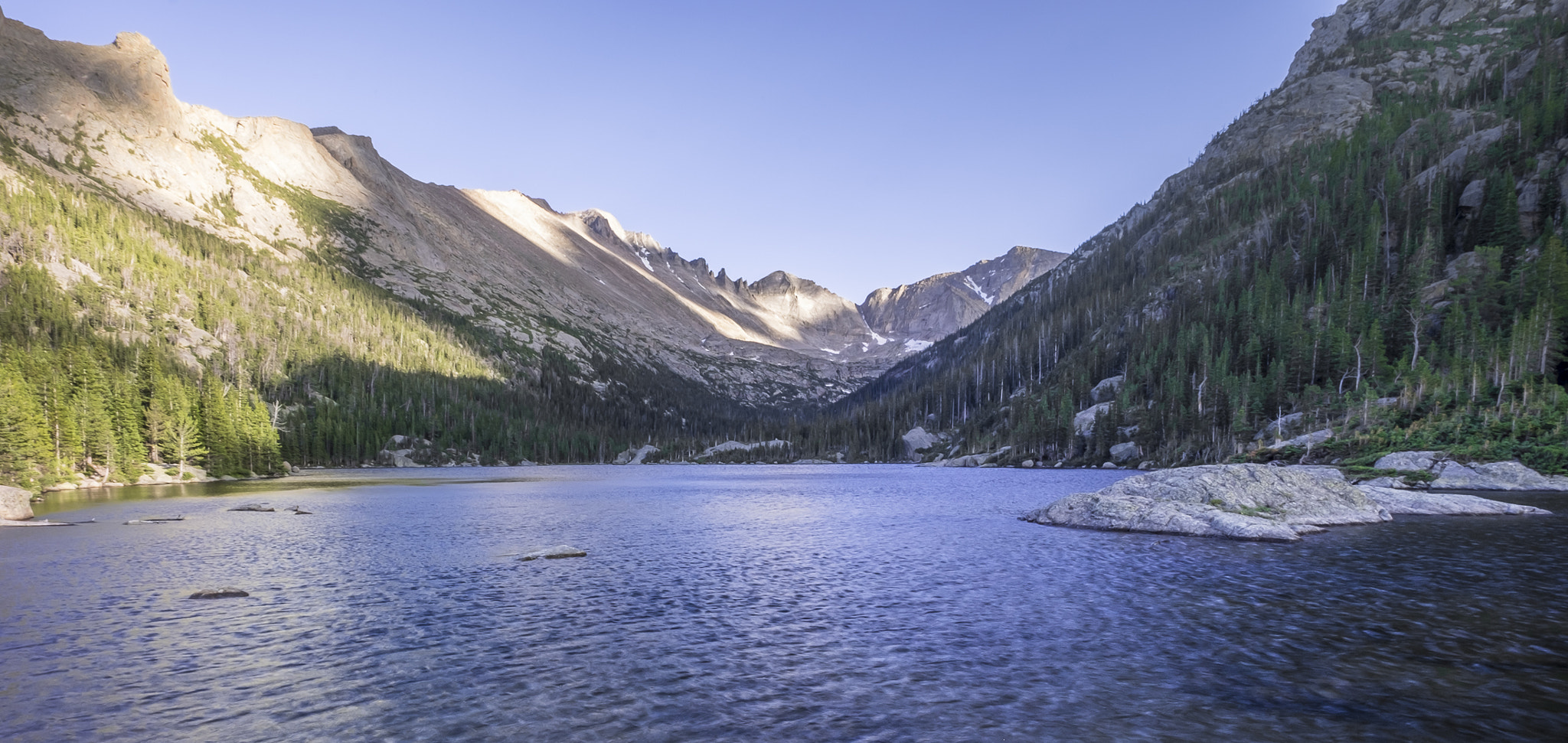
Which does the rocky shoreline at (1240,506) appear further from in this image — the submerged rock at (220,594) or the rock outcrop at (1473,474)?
the submerged rock at (220,594)

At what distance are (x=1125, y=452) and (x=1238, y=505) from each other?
320 ft

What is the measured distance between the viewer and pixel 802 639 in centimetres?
2103

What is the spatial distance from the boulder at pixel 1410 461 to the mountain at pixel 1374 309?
2.71 meters

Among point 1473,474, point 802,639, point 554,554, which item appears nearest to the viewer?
point 802,639

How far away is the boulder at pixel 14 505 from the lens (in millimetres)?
53562

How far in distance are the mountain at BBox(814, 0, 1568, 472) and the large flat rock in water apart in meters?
37.1

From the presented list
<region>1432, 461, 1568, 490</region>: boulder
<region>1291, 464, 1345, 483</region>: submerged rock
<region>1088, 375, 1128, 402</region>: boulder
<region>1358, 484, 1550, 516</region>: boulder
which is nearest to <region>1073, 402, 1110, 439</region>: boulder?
<region>1088, 375, 1128, 402</region>: boulder

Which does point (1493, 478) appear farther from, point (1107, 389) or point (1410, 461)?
point (1107, 389)

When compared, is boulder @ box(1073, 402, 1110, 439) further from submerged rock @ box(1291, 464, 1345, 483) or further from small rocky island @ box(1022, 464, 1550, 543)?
small rocky island @ box(1022, 464, 1550, 543)

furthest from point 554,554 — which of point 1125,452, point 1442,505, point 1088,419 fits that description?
point 1088,419

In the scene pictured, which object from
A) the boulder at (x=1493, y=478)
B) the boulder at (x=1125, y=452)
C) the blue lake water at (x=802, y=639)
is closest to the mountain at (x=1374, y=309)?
the boulder at (x=1125, y=452)

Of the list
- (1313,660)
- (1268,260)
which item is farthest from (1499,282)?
(1313,660)

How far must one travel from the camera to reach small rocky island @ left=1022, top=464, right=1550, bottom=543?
1631 inches

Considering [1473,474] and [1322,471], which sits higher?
[1322,471]
